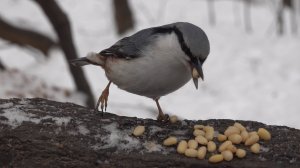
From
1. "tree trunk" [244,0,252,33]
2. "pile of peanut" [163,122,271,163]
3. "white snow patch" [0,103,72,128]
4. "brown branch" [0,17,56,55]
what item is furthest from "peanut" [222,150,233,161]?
"tree trunk" [244,0,252,33]

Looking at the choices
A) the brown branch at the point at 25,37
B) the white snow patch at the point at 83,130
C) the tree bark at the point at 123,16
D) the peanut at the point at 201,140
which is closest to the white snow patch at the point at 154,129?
the peanut at the point at 201,140

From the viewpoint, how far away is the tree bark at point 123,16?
8703 millimetres

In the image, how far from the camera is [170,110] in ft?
22.8

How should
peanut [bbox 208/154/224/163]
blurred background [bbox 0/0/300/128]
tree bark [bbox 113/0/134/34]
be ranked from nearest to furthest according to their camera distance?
peanut [bbox 208/154/224/163] → blurred background [bbox 0/0/300/128] → tree bark [bbox 113/0/134/34]

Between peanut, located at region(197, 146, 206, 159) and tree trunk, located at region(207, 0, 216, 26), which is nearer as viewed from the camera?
peanut, located at region(197, 146, 206, 159)

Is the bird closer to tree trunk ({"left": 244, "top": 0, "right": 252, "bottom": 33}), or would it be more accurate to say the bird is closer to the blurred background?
the blurred background

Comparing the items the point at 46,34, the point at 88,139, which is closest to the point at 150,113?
the point at 46,34

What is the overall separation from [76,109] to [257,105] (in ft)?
13.6

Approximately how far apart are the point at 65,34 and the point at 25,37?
2261mm

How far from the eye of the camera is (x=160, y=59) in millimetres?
2881

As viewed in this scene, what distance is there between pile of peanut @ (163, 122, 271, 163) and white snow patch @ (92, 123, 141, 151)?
6.2 inches

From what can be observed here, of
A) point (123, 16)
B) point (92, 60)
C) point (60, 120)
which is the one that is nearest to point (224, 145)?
point (60, 120)

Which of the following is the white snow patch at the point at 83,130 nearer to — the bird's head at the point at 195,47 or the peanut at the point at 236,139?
the bird's head at the point at 195,47

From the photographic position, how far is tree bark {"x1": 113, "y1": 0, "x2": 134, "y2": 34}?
870cm
